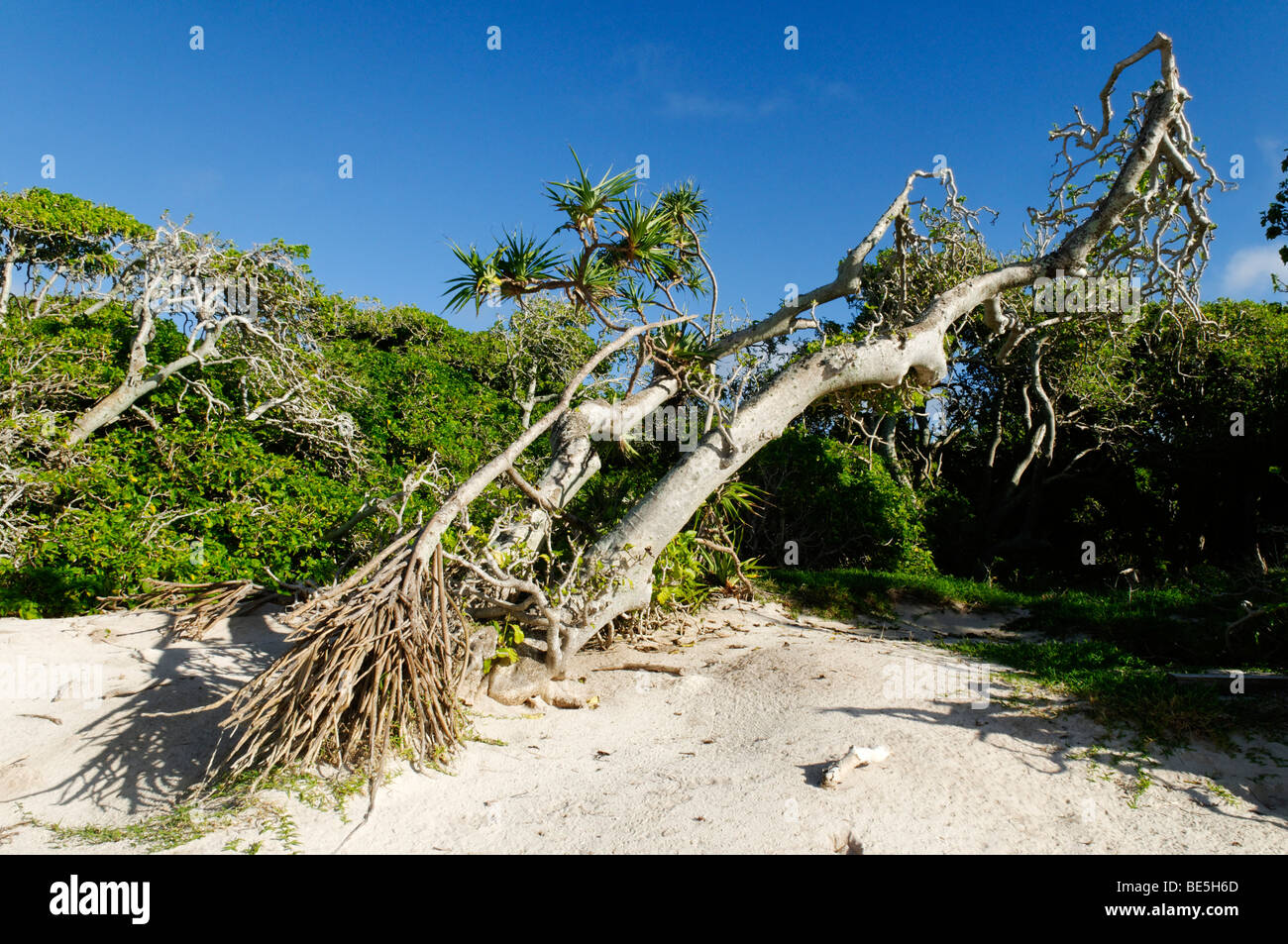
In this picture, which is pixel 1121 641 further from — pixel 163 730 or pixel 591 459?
pixel 163 730

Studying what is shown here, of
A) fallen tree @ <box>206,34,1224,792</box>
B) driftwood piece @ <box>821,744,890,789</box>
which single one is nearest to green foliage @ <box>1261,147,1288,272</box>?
fallen tree @ <box>206,34,1224,792</box>

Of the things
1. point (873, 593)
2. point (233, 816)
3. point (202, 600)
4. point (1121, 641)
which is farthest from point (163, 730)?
point (1121, 641)

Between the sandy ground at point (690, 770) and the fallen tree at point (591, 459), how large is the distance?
35cm

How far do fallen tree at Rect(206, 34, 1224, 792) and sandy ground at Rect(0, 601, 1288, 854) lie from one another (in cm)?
35

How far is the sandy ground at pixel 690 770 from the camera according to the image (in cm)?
312

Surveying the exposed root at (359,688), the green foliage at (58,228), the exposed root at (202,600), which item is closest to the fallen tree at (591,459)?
the exposed root at (359,688)

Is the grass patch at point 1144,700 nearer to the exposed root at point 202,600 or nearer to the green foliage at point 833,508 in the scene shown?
the green foliage at point 833,508

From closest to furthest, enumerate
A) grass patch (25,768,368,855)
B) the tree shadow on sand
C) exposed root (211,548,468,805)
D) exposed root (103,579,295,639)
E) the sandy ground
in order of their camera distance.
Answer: grass patch (25,768,368,855), the sandy ground, exposed root (211,548,468,805), the tree shadow on sand, exposed root (103,579,295,639)

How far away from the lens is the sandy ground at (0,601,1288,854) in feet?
10.2

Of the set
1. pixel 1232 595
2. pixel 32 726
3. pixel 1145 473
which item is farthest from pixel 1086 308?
pixel 32 726

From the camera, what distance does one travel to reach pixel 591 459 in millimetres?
6188

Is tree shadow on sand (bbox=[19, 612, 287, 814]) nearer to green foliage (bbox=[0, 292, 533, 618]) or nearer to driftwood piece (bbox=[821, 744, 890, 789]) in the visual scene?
green foliage (bbox=[0, 292, 533, 618])

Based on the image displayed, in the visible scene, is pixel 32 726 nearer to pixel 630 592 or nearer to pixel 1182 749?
pixel 630 592

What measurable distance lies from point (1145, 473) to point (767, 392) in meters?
7.52
